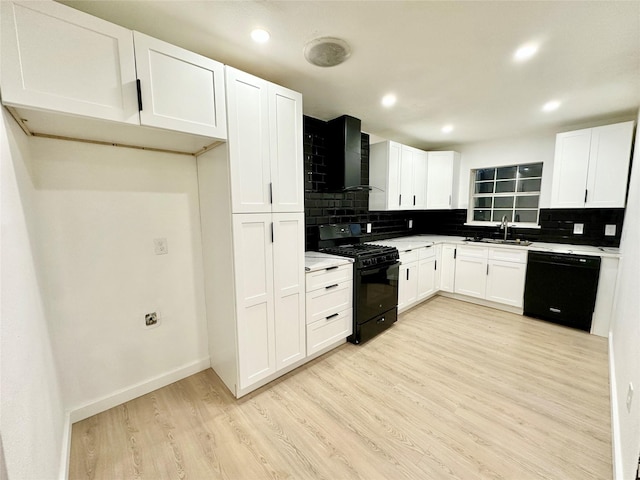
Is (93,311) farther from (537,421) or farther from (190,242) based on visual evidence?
(537,421)

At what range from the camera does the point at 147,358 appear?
205 centimetres

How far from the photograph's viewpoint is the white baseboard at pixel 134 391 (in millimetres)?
1785

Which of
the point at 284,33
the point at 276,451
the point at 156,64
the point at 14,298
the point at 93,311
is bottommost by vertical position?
the point at 276,451

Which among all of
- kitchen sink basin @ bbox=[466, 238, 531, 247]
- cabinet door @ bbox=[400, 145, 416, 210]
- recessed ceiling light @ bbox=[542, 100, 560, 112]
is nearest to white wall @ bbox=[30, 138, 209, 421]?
cabinet door @ bbox=[400, 145, 416, 210]

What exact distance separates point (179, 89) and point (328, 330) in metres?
2.26

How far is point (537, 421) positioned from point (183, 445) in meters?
2.38

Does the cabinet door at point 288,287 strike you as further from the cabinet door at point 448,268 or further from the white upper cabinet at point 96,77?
the cabinet door at point 448,268

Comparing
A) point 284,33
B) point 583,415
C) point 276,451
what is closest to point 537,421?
point 583,415

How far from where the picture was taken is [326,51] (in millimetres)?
1781

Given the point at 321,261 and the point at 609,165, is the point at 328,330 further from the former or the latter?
the point at 609,165

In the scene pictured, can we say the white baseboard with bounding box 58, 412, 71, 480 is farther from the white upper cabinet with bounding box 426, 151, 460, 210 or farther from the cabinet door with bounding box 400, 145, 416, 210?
the white upper cabinet with bounding box 426, 151, 460, 210

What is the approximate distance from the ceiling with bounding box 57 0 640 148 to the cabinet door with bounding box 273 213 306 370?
1208mm

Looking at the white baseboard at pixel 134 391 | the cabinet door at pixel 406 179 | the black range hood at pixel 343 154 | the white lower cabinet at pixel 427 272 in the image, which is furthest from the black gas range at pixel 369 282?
the white baseboard at pixel 134 391

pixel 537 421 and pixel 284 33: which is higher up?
pixel 284 33
